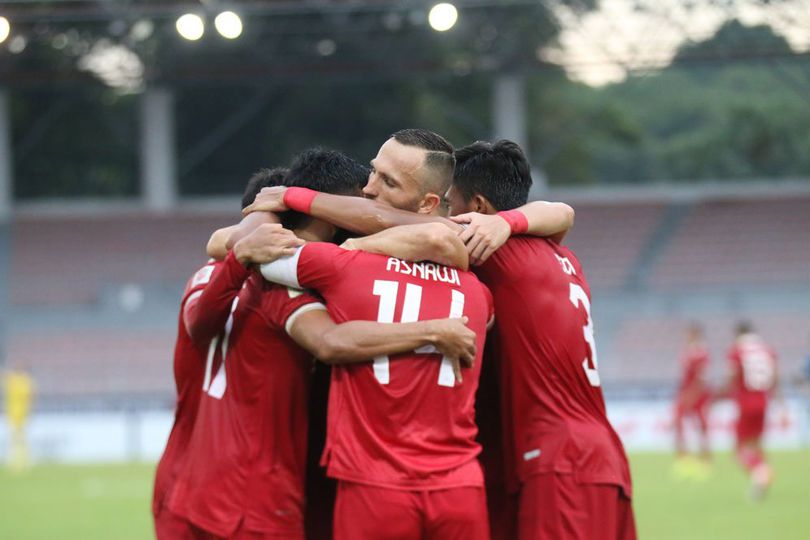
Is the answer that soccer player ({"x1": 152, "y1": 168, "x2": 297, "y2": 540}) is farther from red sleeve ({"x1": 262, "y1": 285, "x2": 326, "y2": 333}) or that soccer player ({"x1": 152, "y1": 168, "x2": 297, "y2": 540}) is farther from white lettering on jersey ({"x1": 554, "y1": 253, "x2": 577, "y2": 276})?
white lettering on jersey ({"x1": 554, "y1": 253, "x2": 577, "y2": 276})

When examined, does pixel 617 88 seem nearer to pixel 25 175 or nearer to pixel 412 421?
pixel 25 175

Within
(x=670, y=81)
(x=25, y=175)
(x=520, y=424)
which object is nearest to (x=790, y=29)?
(x=670, y=81)

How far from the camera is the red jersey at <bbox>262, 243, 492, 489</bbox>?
429 cm

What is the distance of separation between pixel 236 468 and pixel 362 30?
24055 millimetres

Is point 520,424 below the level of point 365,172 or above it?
below

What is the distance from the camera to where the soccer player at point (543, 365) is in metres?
4.88

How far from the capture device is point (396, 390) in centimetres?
433

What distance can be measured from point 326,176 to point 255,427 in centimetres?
98

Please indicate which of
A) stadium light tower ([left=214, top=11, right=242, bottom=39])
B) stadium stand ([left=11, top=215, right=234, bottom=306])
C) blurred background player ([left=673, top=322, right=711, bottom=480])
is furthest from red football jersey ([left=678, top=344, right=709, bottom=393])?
stadium stand ([left=11, top=215, right=234, bottom=306])

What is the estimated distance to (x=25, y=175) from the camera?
3550 centimetres

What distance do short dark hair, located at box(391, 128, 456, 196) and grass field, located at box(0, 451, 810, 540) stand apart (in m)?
7.00

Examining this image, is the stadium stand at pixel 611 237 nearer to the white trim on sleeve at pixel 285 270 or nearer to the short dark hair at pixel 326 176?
the short dark hair at pixel 326 176

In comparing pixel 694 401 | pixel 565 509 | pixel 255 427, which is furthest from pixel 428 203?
pixel 694 401

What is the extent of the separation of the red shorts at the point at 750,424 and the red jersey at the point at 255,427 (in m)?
11.8
